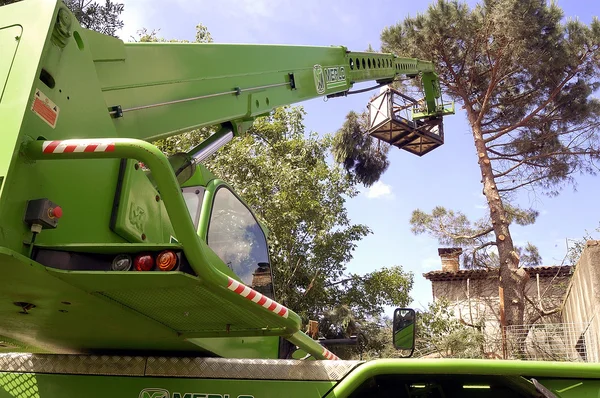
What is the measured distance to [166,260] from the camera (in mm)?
1925

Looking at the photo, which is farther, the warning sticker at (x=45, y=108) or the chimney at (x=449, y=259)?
the chimney at (x=449, y=259)

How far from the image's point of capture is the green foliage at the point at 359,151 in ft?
70.4

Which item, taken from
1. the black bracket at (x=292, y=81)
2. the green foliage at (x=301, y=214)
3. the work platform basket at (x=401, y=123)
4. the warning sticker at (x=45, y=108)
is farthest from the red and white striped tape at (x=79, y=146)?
the green foliage at (x=301, y=214)

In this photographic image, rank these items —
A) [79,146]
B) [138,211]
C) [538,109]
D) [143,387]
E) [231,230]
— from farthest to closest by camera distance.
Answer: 1. [538,109]
2. [231,230]
3. [143,387]
4. [138,211]
5. [79,146]

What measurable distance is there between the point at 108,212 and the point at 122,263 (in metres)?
0.38

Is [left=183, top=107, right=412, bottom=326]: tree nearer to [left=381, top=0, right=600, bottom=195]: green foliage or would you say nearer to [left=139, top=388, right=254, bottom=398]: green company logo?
[left=381, top=0, right=600, bottom=195]: green foliage

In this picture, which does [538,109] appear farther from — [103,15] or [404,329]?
[404,329]

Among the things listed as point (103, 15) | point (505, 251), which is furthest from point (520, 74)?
point (103, 15)

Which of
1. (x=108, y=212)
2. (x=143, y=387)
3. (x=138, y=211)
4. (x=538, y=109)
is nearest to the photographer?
(x=108, y=212)

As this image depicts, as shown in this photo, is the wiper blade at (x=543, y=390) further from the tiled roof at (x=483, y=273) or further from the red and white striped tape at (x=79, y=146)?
the tiled roof at (x=483, y=273)

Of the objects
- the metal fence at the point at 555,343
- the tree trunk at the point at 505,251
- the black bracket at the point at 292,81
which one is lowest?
the metal fence at the point at 555,343

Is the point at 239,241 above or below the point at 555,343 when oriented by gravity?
below

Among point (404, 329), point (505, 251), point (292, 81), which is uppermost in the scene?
point (505, 251)

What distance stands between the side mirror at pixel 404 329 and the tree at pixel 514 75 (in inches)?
565
